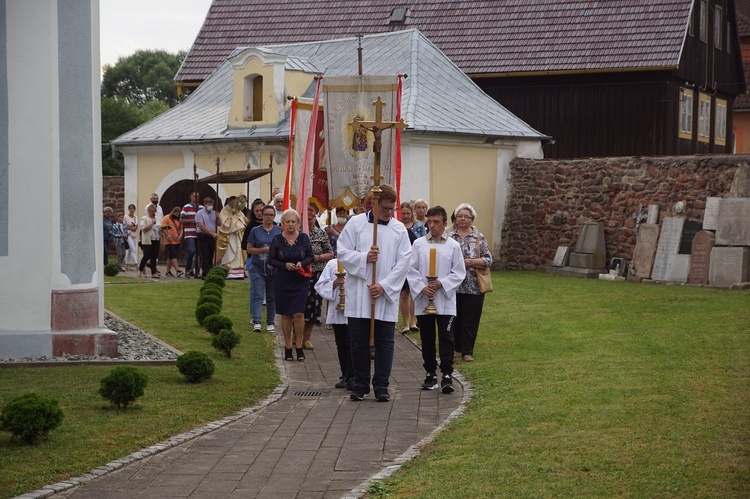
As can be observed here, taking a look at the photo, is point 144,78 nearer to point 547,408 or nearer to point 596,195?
point 596,195

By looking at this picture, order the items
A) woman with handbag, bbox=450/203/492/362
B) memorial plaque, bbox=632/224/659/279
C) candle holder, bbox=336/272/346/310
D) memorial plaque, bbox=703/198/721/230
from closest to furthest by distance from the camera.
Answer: candle holder, bbox=336/272/346/310
woman with handbag, bbox=450/203/492/362
memorial plaque, bbox=703/198/721/230
memorial plaque, bbox=632/224/659/279

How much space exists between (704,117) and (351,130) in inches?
932

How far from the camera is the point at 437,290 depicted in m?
10.7

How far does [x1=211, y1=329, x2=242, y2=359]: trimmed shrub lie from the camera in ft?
40.5

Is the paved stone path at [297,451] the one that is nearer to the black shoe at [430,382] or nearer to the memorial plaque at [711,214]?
the black shoe at [430,382]

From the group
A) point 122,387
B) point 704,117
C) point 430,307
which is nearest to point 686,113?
point 704,117

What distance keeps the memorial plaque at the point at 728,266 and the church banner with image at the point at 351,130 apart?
9.03 metres

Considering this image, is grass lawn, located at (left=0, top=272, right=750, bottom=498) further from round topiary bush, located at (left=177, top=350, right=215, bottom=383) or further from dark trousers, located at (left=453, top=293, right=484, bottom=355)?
dark trousers, located at (left=453, top=293, right=484, bottom=355)

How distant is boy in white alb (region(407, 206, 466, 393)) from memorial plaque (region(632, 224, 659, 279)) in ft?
42.0

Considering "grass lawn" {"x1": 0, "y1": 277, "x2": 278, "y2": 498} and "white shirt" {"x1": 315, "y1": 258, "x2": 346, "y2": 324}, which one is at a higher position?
"white shirt" {"x1": 315, "y1": 258, "x2": 346, "y2": 324}

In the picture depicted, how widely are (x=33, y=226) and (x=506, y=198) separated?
17.4 m

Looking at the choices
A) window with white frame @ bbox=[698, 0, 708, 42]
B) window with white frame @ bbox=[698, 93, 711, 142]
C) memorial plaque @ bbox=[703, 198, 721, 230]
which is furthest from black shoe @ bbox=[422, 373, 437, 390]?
window with white frame @ bbox=[698, 93, 711, 142]

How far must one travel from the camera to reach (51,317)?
1191 centimetres

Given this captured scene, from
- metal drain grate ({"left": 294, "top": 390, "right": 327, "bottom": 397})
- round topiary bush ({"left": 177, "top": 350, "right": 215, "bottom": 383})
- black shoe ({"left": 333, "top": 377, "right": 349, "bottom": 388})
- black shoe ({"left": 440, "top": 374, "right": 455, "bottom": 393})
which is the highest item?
round topiary bush ({"left": 177, "top": 350, "right": 215, "bottom": 383})
